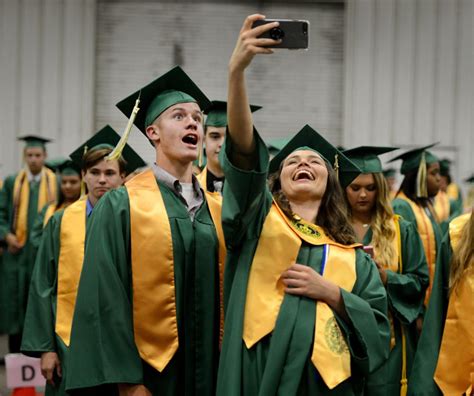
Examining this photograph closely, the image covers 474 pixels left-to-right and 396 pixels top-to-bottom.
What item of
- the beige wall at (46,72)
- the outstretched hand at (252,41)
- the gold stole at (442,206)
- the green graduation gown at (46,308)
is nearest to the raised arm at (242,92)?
the outstretched hand at (252,41)

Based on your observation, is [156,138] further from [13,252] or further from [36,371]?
[13,252]

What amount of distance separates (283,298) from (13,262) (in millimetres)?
6097

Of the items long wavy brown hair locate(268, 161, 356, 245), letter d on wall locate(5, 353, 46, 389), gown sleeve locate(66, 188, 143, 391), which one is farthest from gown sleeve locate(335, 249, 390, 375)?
letter d on wall locate(5, 353, 46, 389)

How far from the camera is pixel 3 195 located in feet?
29.2

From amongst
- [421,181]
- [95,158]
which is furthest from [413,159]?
[95,158]

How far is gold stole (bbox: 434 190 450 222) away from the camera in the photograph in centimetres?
849

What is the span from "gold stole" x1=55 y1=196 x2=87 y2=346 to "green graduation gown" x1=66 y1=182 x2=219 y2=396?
1051 millimetres

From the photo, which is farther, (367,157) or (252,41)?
(367,157)

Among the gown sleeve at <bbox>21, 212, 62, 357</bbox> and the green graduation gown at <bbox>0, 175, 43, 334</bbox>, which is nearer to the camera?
the gown sleeve at <bbox>21, 212, 62, 357</bbox>

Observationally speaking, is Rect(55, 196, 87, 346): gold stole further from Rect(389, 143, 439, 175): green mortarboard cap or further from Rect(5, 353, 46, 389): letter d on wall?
Rect(389, 143, 439, 175): green mortarboard cap

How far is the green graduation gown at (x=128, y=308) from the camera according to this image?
3.40 m

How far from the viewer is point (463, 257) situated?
3725 millimetres

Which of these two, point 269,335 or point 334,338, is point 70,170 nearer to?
point 269,335

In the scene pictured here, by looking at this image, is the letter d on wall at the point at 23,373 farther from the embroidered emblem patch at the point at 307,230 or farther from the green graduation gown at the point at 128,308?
the embroidered emblem patch at the point at 307,230
